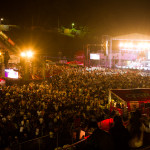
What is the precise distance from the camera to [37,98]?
10.0 meters

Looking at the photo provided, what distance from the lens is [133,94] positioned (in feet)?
28.8

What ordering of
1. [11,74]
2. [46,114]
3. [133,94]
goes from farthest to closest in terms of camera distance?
[11,74], [133,94], [46,114]

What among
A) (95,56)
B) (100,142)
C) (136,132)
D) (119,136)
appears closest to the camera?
(100,142)

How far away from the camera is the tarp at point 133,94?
852 centimetres

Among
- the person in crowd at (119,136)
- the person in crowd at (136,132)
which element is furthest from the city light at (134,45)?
the person in crowd at (119,136)

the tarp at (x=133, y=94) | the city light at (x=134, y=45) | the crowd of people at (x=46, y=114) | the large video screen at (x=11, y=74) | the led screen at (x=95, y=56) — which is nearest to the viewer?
the crowd of people at (x=46, y=114)

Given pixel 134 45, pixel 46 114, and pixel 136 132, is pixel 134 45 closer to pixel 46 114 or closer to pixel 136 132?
pixel 46 114

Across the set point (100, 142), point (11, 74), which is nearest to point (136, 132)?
point (100, 142)

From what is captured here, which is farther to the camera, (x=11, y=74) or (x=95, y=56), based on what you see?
(x=95, y=56)

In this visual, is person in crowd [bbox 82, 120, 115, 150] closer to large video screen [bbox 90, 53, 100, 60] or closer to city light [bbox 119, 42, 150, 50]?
city light [bbox 119, 42, 150, 50]

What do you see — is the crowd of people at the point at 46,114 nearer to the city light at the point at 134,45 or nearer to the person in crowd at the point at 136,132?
the person in crowd at the point at 136,132

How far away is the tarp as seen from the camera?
8523 millimetres

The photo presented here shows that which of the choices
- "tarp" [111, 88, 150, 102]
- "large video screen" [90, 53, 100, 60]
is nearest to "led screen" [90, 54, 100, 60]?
"large video screen" [90, 53, 100, 60]

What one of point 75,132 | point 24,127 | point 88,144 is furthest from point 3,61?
point 88,144
